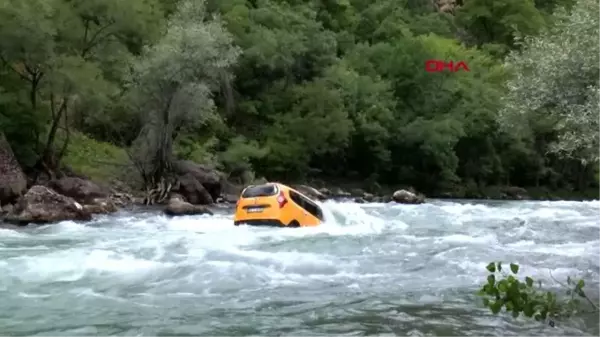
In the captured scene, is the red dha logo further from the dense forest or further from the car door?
the car door

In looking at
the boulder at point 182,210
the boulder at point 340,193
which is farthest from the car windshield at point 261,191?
the boulder at point 340,193

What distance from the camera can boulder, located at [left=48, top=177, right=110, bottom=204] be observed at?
2708 cm

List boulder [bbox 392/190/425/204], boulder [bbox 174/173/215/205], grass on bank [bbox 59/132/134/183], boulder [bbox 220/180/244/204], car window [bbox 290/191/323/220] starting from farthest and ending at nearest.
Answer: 1. boulder [bbox 392/190/425/204]
2. boulder [bbox 220/180/244/204]
3. grass on bank [bbox 59/132/134/183]
4. boulder [bbox 174/173/215/205]
5. car window [bbox 290/191/323/220]

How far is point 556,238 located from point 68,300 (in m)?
14.8

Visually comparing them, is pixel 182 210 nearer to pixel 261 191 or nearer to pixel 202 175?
pixel 261 191

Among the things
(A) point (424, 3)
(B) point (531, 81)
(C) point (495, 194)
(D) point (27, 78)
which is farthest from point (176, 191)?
(A) point (424, 3)

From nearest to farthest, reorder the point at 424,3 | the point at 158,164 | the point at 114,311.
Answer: the point at 114,311 < the point at 158,164 < the point at 424,3

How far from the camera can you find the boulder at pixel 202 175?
3334 centimetres

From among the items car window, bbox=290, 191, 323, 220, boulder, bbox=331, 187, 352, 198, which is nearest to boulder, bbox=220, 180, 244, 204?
boulder, bbox=331, 187, 352, 198

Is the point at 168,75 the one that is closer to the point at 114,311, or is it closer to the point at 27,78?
the point at 27,78

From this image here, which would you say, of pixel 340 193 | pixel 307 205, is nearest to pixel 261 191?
pixel 307 205

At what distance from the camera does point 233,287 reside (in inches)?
472

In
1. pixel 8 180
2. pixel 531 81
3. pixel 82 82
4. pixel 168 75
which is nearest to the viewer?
pixel 531 81

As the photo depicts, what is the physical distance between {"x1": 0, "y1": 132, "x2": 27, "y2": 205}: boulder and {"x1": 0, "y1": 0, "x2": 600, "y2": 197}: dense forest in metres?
2.93
